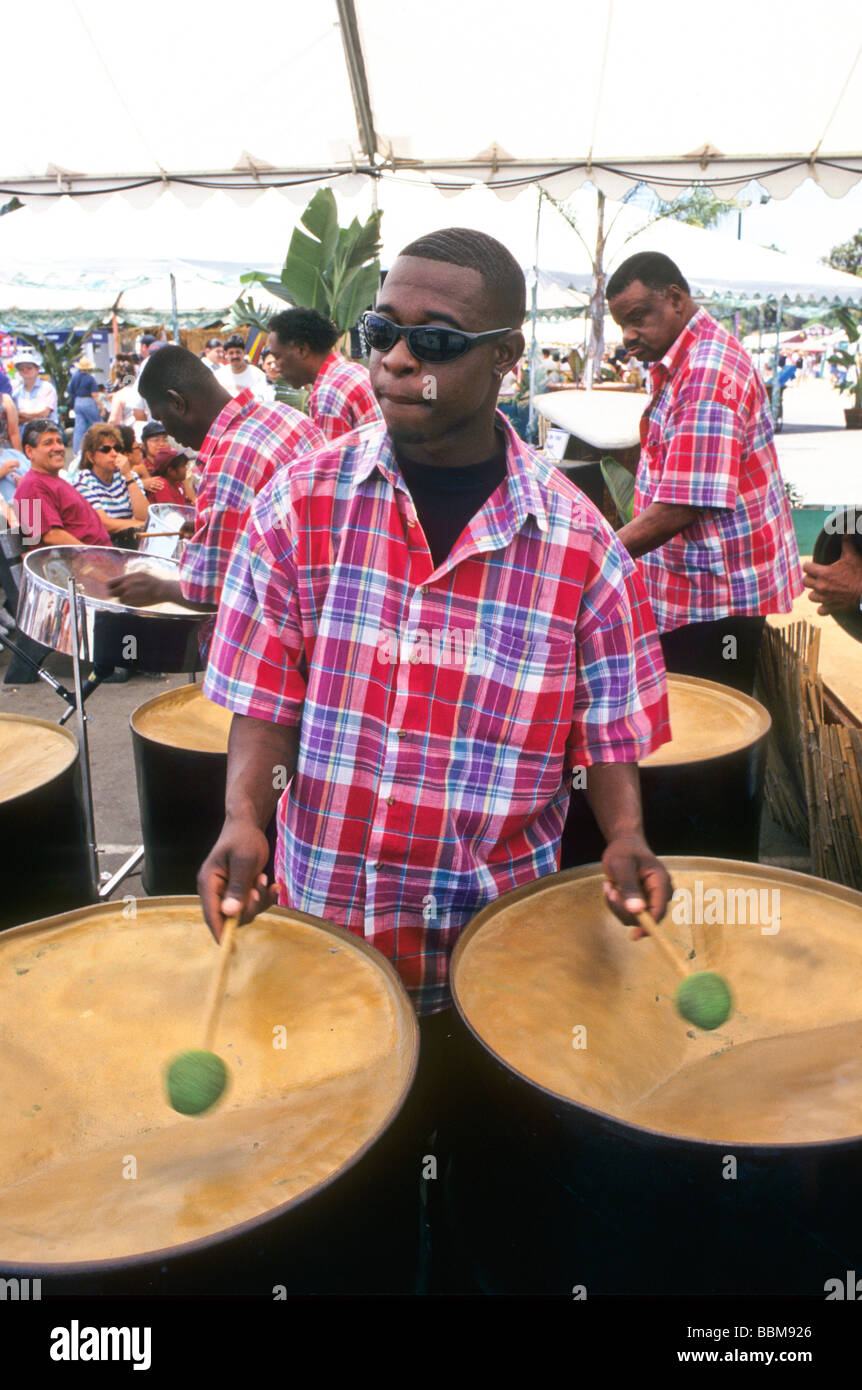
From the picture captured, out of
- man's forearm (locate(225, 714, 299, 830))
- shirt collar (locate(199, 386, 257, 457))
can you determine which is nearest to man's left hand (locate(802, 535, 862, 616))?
man's forearm (locate(225, 714, 299, 830))

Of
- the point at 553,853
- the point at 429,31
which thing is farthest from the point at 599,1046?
the point at 429,31

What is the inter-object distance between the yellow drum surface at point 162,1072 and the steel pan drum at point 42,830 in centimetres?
46

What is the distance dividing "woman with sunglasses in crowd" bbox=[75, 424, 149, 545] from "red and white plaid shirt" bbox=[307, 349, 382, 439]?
1.73 m

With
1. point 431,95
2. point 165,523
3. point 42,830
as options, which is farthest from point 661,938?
point 431,95

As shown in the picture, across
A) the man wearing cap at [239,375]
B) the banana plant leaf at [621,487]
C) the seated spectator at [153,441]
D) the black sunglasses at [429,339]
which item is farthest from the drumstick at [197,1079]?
the man wearing cap at [239,375]

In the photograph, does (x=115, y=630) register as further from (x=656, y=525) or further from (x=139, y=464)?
(x=139, y=464)

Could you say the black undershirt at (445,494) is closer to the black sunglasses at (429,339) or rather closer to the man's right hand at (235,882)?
the black sunglasses at (429,339)

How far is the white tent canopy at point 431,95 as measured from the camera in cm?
349

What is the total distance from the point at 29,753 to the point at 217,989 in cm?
91

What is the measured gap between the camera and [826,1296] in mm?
810

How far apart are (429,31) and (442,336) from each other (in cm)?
320

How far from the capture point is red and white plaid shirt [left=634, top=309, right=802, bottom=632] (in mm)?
2035

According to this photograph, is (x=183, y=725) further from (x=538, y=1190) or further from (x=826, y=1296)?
(x=826, y=1296)

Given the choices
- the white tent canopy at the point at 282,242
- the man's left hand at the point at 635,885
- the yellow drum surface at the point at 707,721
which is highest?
the white tent canopy at the point at 282,242
